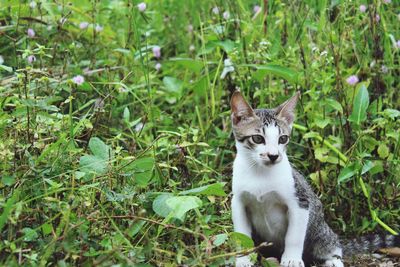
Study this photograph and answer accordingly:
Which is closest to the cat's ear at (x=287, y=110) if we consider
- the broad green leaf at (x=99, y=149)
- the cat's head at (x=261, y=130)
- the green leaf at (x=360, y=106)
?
the cat's head at (x=261, y=130)

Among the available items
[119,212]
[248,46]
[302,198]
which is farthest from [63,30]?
[302,198]

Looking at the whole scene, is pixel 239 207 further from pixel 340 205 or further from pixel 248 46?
pixel 248 46

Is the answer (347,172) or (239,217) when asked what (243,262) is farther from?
(347,172)

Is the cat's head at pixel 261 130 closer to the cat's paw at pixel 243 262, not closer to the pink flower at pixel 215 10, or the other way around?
the cat's paw at pixel 243 262

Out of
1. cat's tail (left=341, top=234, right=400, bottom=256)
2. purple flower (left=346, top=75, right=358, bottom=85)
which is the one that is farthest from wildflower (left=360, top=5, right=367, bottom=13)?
cat's tail (left=341, top=234, right=400, bottom=256)

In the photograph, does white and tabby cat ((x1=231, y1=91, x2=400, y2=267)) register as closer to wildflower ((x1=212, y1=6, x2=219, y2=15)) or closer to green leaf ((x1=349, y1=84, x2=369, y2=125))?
green leaf ((x1=349, y1=84, x2=369, y2=125))

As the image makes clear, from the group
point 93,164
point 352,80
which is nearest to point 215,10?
point 352,80

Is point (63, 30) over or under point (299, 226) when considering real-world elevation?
over

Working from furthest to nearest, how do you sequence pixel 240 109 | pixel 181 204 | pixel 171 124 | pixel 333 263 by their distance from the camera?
pixel 171 124 → pixel 333 263 → pixel 240 109 → pixel 181 204

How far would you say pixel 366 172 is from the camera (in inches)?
174

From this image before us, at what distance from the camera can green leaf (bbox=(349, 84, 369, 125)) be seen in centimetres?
→ 415

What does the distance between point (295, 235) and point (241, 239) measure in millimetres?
332

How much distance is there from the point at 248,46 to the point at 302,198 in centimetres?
156

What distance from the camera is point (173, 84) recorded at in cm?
500
